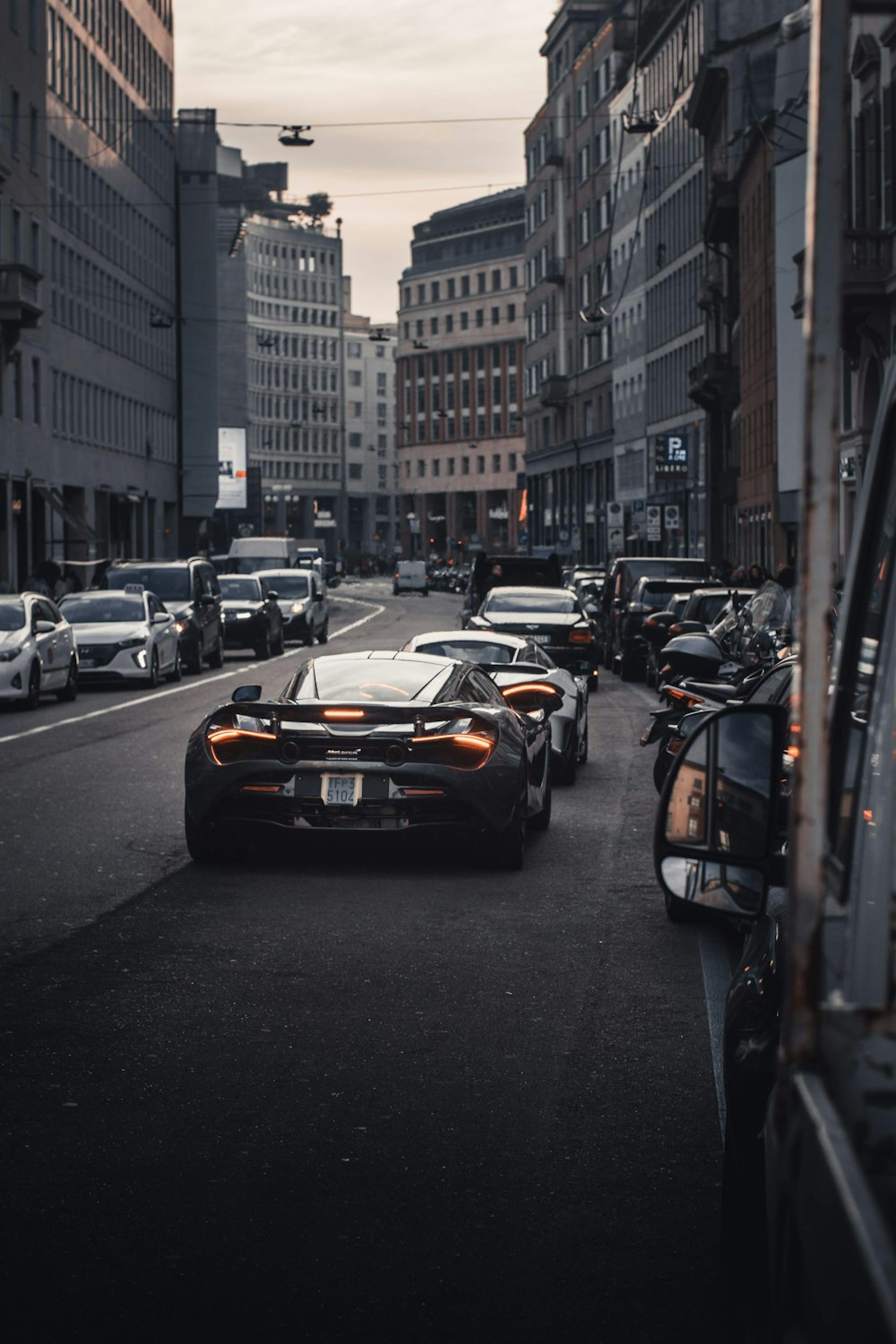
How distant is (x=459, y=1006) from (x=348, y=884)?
366cm

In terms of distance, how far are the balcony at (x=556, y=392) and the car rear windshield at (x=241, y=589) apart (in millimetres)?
78574

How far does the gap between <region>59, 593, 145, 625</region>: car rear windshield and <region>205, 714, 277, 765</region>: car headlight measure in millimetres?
21573

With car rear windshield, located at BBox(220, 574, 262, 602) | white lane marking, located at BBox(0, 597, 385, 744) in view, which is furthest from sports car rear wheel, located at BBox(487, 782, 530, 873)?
car rear windshield, located at BBox(220, 574, 262, 602)

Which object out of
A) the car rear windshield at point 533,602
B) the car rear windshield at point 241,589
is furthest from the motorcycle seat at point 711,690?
the car rear windshield at point 241,589

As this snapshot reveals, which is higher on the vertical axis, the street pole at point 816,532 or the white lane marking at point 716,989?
the street pole at point 816,532

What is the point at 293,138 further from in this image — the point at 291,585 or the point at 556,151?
the point at 556,151

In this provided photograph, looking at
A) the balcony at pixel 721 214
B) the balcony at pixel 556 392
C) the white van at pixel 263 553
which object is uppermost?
the balcony at pixel 721 214

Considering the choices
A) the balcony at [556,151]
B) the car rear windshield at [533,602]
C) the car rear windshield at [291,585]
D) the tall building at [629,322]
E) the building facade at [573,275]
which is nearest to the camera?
the car rear windshield at [533,602]

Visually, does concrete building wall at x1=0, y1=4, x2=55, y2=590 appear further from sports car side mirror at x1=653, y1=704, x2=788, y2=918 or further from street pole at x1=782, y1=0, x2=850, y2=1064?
street pole at x1=782, y1=0, x2=850, y2=1064

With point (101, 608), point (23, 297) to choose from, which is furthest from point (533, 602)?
point (23, 297)

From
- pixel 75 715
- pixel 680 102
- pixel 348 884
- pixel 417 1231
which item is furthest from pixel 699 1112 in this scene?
pixel 680 102

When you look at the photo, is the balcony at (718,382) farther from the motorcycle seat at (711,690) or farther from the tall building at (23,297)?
the motorcycle seat at (711,690)

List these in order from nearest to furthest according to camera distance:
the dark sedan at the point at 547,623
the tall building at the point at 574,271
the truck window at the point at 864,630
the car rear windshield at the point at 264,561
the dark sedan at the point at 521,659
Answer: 1. the truck window at the point at 864,630
2. the dark sedan at the point at 521,659
3. the dark sedan at the point at 547,623
4. the car rear windshield at the point at 264,561
5. the tall building at the point at 574,271

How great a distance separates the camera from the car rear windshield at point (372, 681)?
41.3 ft
